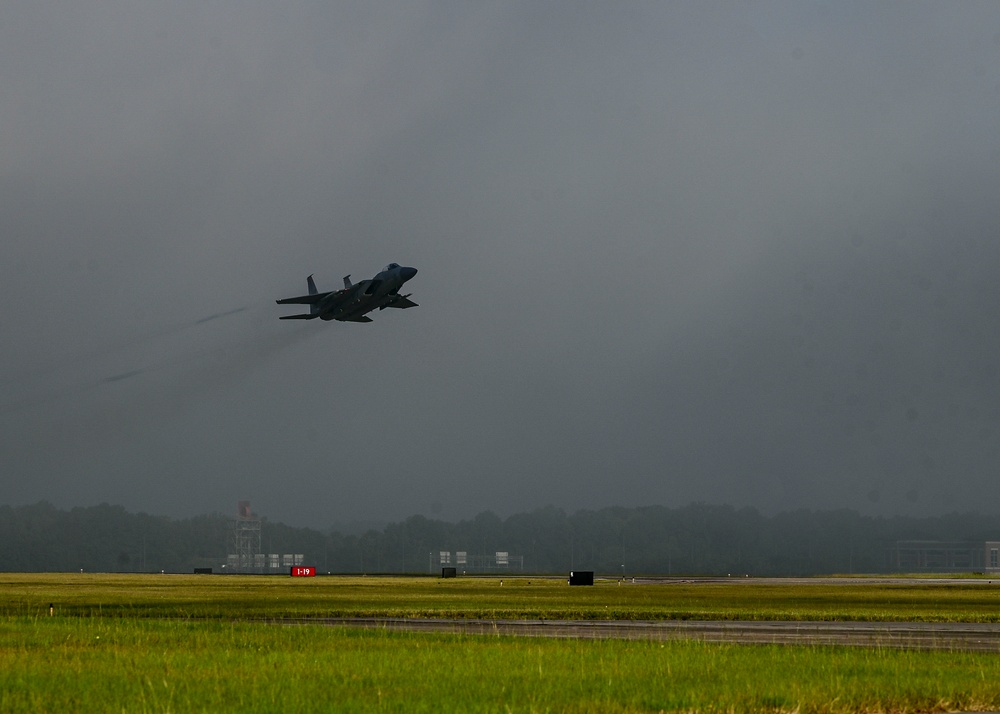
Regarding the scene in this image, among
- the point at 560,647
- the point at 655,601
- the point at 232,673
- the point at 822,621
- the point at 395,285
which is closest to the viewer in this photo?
the point at 232,673

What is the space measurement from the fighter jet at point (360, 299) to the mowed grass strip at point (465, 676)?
54.4m

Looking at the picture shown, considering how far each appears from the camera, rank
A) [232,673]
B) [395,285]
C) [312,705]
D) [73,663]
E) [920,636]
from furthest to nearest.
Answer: [395,285]
[920,636]
[73,663]
[232,673]
[312,705]

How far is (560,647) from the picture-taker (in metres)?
31.7

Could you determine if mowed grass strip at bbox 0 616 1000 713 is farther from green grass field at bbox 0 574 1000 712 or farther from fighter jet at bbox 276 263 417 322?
fighter jet at bbox 276 263 417 322

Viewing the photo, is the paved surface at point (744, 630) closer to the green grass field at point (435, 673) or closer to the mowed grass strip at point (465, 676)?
the green grass field at point (435, 673)

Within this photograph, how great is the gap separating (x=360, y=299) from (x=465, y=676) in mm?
65624

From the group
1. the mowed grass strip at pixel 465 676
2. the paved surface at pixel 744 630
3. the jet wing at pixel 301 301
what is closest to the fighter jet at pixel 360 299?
the jet wing at pixel 301 301

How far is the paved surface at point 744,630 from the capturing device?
36.0 m

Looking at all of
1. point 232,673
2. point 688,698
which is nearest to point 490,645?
point 232,673

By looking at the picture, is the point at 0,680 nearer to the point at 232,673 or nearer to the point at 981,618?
the point at 232,673

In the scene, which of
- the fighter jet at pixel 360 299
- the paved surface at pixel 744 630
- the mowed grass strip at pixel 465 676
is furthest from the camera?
the fighter jet at pixel 360 299

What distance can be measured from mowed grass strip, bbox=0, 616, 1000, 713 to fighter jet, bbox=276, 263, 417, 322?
54.4 meters

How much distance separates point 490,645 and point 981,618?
3016cm

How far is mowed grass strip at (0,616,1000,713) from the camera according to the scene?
2055cm
